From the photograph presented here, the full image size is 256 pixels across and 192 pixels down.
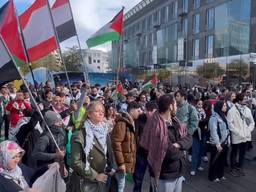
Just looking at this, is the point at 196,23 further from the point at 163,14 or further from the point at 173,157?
the point at 173,157

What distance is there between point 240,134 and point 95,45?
369 cm

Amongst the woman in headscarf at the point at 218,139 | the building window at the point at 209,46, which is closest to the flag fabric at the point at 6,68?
the woman in headscarf at the point at 218,139

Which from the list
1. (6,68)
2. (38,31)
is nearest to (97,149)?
(6,68)

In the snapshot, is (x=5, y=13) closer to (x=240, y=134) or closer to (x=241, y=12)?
(x=240, y=134)

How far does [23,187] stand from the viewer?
337 centimetres

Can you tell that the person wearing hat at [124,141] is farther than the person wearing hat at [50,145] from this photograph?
Yes

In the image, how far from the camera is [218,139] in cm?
710

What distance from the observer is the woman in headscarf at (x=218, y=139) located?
23.4 feet

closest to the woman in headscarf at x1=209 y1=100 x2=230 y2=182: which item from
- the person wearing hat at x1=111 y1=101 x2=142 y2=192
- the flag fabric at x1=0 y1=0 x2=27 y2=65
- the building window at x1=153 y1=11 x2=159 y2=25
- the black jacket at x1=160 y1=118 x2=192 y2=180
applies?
the person wearing hat at x1=111 y1=101 x2=142 y2=192

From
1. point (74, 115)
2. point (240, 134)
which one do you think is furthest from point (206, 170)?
point (74, 115)

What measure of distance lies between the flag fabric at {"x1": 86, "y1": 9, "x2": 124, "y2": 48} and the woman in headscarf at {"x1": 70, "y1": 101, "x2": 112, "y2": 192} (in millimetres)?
5080

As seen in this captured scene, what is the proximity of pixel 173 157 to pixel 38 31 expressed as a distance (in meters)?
3.67

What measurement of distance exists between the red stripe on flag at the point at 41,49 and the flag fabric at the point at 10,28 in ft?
3.23

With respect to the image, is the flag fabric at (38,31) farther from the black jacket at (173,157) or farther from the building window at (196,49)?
the building window at (196,49)
